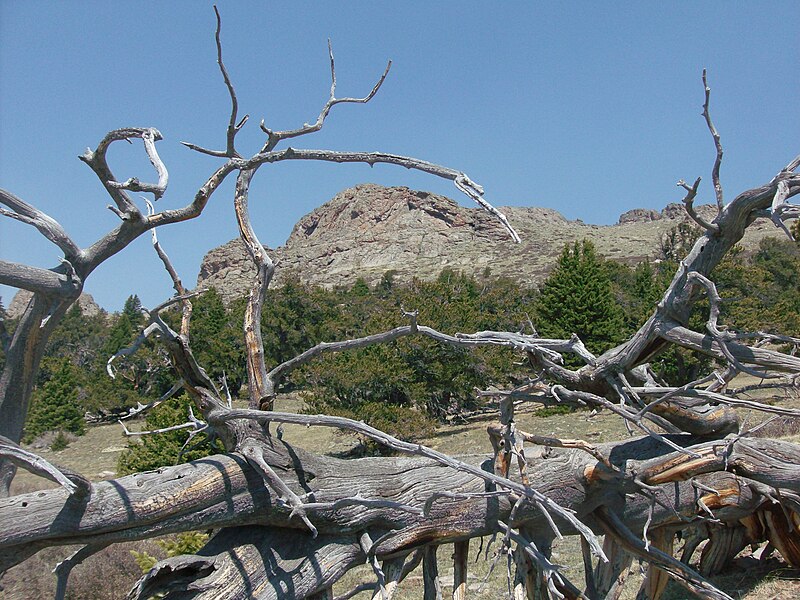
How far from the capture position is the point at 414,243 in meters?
132

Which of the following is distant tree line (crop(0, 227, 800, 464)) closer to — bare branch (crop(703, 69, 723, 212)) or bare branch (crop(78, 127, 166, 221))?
bare branch (crop(78, 127, 166, 221))

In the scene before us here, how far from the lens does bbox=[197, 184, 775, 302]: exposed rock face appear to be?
9000 cm

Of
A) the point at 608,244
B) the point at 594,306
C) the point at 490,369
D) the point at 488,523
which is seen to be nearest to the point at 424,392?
the point at 490,369

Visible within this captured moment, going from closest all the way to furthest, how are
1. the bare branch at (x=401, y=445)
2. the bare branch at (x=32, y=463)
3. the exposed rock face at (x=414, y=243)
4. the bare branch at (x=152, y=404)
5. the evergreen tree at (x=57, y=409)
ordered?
the bare branch at (x=32, y=463), the bare branch at (x=401, y=445), the bare branch at (x=152, y=404), the evergreen tree at (x=57, y=409), the exposed rock face at (x=414, y=243)

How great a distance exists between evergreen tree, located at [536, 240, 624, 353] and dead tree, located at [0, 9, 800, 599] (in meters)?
23.0

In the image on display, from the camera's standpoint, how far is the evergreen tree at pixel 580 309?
92.0 feet

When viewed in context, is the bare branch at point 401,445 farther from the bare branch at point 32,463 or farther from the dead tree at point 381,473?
the bare branch at point 32,463

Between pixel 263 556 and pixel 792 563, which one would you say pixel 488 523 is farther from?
pixel 792 563

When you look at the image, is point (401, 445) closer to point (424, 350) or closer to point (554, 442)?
point (554, 442)

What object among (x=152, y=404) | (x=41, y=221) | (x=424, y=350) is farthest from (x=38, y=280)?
(x=424, y=350)

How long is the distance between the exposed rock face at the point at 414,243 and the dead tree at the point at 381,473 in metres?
60.5

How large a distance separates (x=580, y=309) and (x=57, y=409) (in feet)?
90.0

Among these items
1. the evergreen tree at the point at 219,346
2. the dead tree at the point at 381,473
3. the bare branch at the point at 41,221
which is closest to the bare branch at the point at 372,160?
the dead tree at the point at 381,473

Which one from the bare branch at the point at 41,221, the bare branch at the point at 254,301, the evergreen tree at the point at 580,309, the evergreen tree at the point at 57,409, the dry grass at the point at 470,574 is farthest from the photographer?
the evergreen tree at the point at 57,409
